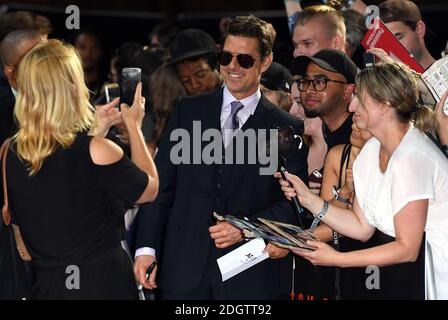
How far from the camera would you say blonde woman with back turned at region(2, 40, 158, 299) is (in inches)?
157

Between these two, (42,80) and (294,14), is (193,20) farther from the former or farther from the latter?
(42,80)

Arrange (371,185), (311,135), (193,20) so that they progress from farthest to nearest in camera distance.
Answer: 1. (193,20)
2. (311,135)
3. (371,185)

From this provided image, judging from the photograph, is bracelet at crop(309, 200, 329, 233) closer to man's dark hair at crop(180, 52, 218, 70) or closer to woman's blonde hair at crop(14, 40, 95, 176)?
woman's blonde hair at crop(14, 40, 95, 176)

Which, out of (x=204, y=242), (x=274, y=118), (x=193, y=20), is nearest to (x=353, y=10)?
(x=274, y=118)

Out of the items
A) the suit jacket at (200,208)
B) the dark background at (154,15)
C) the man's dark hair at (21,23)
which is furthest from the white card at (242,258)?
the dark background at (154,15)

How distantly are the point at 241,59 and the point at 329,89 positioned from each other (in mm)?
599

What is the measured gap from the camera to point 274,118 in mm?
4988

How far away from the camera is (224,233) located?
15.4 feet

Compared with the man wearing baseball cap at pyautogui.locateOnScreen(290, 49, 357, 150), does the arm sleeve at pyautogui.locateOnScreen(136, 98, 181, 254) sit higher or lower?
lower

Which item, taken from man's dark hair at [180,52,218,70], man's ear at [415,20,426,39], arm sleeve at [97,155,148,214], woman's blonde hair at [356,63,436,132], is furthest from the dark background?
arm sleeve at [97,155,148,214]

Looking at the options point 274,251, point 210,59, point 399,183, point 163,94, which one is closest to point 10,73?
point 163,94

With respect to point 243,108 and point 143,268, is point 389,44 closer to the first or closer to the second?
point 243,108

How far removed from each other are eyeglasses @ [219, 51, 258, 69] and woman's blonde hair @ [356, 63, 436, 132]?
0.87 meters

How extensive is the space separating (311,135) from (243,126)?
798 millimetres
